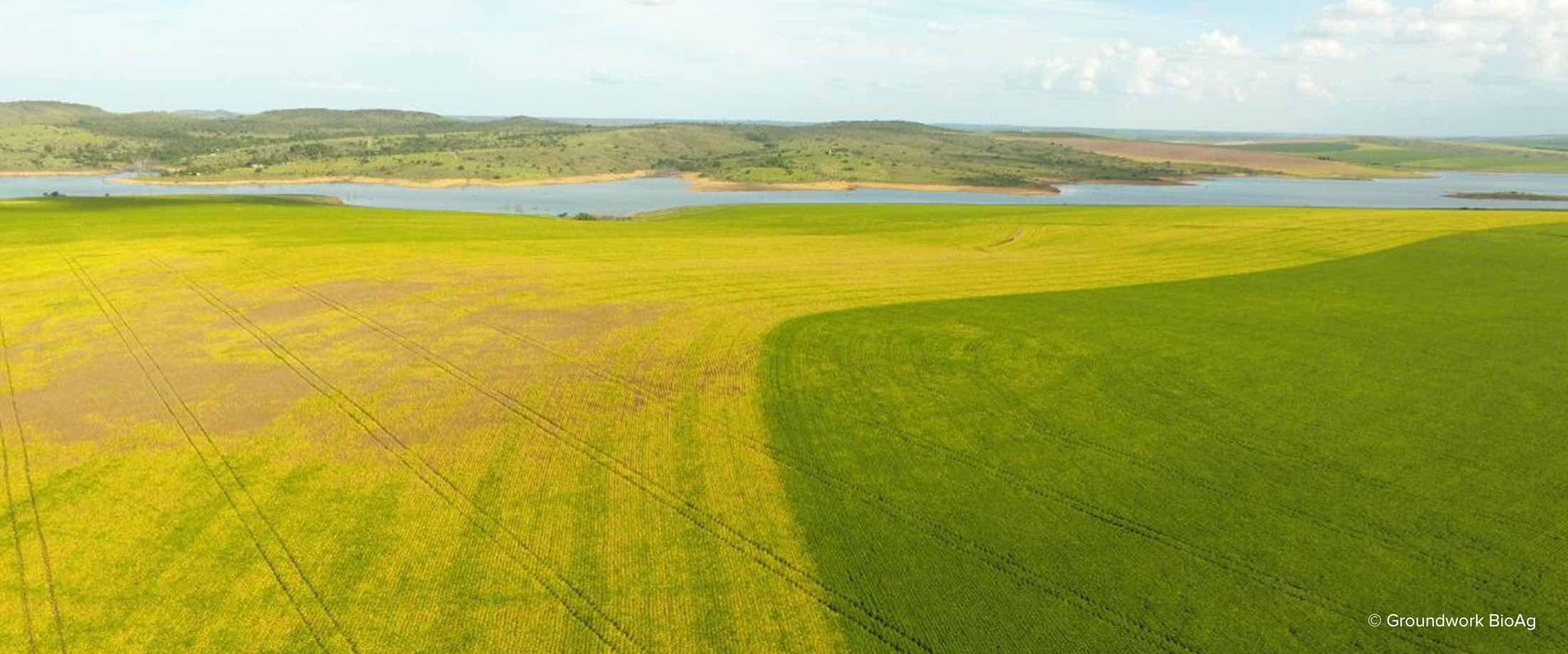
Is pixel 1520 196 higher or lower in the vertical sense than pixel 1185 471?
higher

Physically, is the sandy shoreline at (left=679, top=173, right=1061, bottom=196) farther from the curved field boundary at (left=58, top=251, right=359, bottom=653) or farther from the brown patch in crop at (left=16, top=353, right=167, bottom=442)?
the brown patch in crop at (left=16, top=353, right=167, bottom=442)

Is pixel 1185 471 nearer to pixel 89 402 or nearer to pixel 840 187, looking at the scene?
pixel 89 402

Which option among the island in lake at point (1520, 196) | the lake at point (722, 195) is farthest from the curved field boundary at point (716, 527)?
the island in lake at point (1520, 196)

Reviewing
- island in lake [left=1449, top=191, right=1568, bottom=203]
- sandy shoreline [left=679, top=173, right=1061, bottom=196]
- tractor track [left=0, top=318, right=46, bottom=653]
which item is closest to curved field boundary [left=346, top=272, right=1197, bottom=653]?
tractor track [left=0, top=318, right=46, bottom=653]

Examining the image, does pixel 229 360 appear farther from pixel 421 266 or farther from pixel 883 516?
pixel 883 516

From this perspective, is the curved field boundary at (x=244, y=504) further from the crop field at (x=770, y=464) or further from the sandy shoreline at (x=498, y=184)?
the sandy shoreline at (x=498, y=184)

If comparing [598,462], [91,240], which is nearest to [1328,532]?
[598,462]

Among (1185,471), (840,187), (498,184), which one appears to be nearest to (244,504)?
(1185,471)
